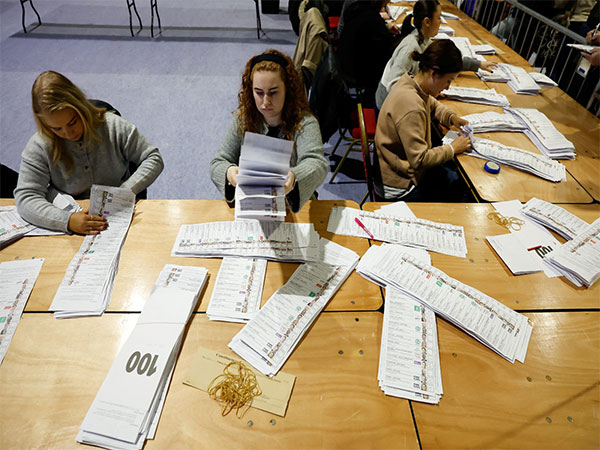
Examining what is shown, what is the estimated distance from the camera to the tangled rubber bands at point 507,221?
1.57 metres

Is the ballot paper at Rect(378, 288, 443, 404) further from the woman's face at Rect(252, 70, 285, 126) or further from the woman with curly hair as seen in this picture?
the woman's face at Rect(252, 70, 285, 126)

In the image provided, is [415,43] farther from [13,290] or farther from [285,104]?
[13,290]

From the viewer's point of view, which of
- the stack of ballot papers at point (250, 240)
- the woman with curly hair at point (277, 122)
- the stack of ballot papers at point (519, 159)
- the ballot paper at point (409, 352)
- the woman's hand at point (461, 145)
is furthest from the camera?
the woman's hand at point (461, 145)

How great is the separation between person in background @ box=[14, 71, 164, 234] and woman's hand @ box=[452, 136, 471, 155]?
1.56m

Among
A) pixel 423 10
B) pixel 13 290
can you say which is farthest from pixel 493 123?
pixel 13 290

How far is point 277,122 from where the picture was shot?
5.53 ft

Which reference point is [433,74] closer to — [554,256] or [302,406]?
[554,256]

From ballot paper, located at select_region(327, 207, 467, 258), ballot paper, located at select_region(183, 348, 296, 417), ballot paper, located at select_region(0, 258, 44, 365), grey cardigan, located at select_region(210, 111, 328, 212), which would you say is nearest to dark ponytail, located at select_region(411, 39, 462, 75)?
grey cardigan, located at select_region(210, 111, 328, 212)

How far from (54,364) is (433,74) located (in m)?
2.09

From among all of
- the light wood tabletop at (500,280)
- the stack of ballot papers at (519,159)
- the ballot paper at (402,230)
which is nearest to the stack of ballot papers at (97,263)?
the ballot paper at (402,230)

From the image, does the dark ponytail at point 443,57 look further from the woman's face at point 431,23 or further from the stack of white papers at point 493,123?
the woman's face at point 431,23

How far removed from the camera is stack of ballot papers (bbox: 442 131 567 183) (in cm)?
189

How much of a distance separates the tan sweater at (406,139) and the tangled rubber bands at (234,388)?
1432 mm

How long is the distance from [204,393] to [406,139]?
1576mm
